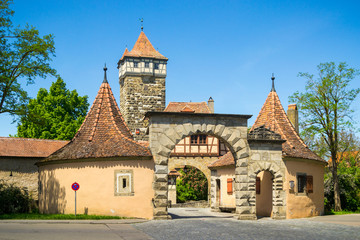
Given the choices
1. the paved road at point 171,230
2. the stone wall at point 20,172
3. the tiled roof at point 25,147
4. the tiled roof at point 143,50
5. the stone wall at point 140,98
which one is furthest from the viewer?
the tiled roof at point 143,50

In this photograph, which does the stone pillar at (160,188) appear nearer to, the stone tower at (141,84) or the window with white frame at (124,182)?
the window with white frame at (124,182)

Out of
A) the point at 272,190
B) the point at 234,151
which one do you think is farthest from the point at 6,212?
the point at 272,190

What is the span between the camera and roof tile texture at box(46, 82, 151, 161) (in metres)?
19.7

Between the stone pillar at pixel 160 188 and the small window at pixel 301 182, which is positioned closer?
the stone pillar at pixel 160 188

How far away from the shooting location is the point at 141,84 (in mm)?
46000

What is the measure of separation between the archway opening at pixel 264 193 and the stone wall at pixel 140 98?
Answer: 22.6m

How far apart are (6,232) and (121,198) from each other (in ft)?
21.1

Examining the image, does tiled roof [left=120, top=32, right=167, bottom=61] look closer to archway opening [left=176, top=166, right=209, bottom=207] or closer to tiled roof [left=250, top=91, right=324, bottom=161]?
archway opening [left=176, top=166, right=209, bottom=207]

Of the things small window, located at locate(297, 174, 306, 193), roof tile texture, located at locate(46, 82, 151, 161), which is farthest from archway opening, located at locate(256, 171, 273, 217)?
roof tile texture, located at locate(46, 82, 151, 161)

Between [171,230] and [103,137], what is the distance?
6588 millimetres

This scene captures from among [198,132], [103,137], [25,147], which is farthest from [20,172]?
[198,132]

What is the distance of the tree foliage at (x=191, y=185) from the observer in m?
37.2

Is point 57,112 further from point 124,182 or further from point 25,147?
point 124,182

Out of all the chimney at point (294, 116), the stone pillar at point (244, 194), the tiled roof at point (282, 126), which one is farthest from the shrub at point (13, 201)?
the chimney at point (294, 116)
